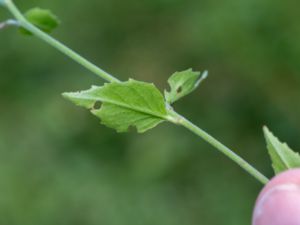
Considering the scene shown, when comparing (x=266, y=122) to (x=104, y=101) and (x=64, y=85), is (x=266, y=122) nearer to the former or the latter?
(x=64, y=85)

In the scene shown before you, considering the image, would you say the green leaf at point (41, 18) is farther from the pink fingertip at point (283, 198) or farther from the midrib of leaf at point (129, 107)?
the pink fingertip at point (283, 198)

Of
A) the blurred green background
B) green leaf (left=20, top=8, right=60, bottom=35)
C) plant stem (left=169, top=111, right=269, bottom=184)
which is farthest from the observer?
the blurred green background

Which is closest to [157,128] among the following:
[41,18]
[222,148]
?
[41,18]

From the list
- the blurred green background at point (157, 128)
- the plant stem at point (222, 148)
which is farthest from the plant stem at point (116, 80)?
the blurred green background at point (157, 128)

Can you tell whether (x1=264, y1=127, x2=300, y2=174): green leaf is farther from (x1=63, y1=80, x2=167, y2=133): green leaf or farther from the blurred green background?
the blurred green background

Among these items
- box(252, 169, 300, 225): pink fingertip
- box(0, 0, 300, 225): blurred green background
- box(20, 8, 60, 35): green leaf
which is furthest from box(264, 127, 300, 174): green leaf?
box(0, 0, 300, 225): blurred green background

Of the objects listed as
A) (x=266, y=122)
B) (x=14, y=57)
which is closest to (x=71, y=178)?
(x=14, y=57)

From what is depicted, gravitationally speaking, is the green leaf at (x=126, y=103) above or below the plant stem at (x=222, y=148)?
above
